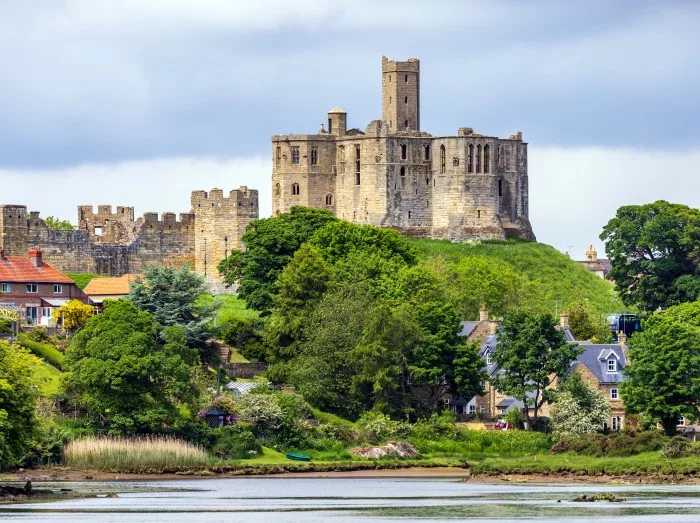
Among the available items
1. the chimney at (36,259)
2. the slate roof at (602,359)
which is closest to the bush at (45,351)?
the chimney at (36,259)

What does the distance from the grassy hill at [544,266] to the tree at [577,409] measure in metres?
35.1

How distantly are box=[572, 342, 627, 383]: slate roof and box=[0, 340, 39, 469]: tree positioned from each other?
107 feet

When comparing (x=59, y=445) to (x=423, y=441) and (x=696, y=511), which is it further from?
(x=696, y=511)

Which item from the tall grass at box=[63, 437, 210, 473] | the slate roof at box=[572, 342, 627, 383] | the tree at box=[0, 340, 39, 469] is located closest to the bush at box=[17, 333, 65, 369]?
the tall grass at box=[63, 437, 210, 473]

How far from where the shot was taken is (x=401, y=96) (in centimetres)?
16650

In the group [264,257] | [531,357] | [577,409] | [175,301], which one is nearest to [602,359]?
[577,409]

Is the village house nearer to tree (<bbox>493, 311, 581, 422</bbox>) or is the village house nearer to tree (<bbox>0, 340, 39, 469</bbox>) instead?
tree (<bbox>493, 311, 581, 422</bbox>)

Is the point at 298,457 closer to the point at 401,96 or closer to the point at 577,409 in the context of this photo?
the point at 577,409

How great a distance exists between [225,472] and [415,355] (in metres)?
15.2

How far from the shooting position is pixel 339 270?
411 feet

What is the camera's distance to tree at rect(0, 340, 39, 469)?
88562 mm

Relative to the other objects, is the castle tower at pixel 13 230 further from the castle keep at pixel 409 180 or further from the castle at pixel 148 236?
the castle keep at pixel 409 180

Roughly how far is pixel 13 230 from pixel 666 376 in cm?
5444

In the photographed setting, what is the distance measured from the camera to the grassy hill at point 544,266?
150250mm
